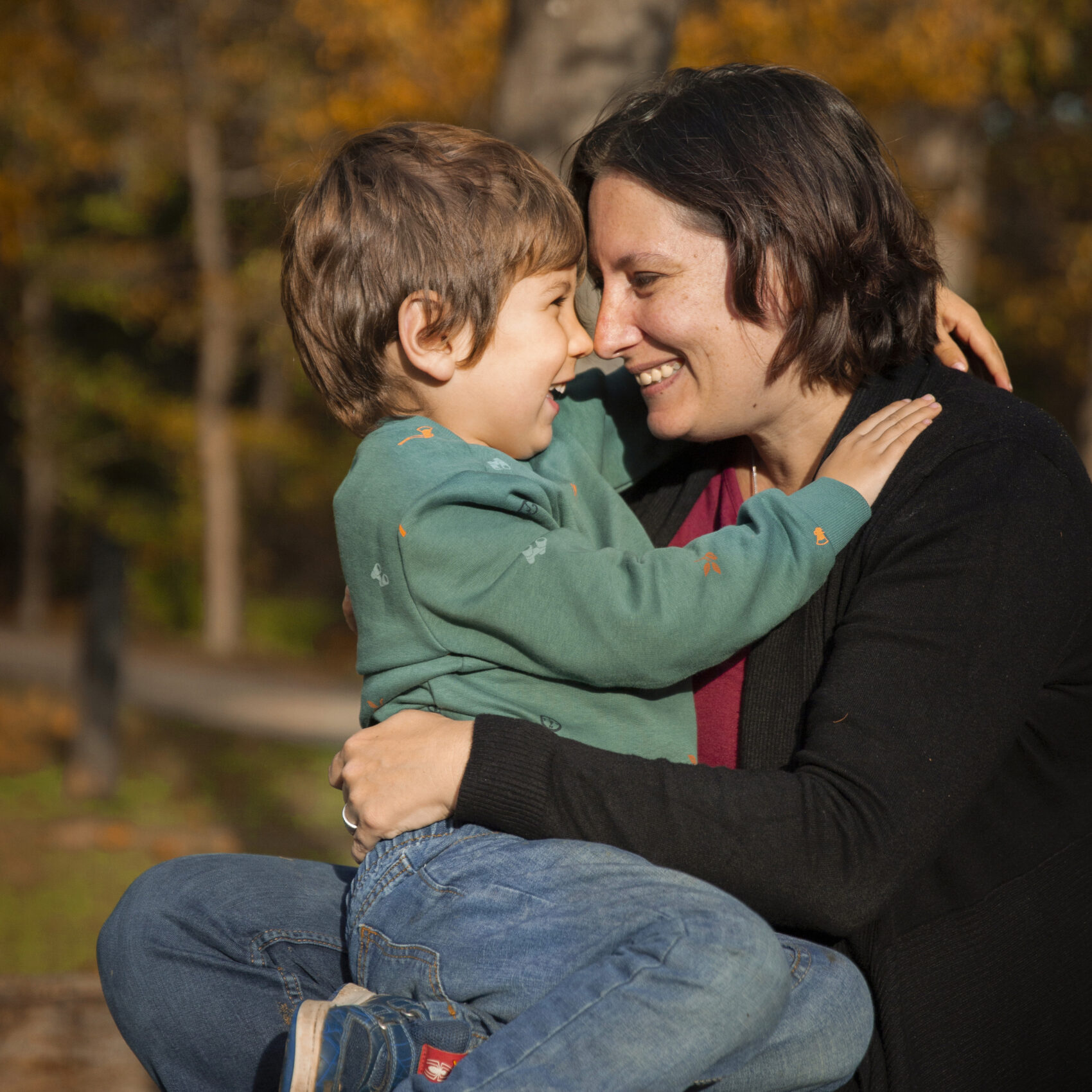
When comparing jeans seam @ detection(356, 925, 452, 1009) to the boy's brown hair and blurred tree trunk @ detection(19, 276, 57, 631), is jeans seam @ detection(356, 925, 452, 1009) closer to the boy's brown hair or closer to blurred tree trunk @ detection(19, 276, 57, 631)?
the boy's brown hair

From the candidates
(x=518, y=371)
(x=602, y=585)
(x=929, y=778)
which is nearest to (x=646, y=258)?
(x=518, y=371)

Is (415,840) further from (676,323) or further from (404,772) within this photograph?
(676,323)

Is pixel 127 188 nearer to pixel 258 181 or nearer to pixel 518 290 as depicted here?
pixel 258 181

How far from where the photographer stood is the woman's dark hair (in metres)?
1.97

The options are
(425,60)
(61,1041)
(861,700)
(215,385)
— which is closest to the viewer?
(861,700)

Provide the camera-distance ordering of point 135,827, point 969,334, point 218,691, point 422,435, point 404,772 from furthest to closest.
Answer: point 218,691 → point 135,827 → point 969,334 → point 422,435 → point 404,772

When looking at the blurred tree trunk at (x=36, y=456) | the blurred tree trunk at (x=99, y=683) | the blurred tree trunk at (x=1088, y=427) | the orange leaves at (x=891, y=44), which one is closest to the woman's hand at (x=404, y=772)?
the blurred tree trunk at (x=99, y=683)

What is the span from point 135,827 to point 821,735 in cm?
558

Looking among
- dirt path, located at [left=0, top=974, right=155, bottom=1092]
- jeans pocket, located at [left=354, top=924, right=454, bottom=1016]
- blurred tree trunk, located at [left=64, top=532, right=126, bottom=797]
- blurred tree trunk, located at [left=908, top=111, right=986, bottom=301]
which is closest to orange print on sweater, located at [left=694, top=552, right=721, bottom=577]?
jeans pocket, located at [left=354, top=924, right=454, bottom=1016]

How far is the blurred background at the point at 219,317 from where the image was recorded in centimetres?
543

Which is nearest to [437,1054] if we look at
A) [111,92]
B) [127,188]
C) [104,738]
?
[104,738]

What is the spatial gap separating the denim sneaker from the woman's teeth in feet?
3.71

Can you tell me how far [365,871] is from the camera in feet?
6.09

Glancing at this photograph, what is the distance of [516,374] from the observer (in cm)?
208
